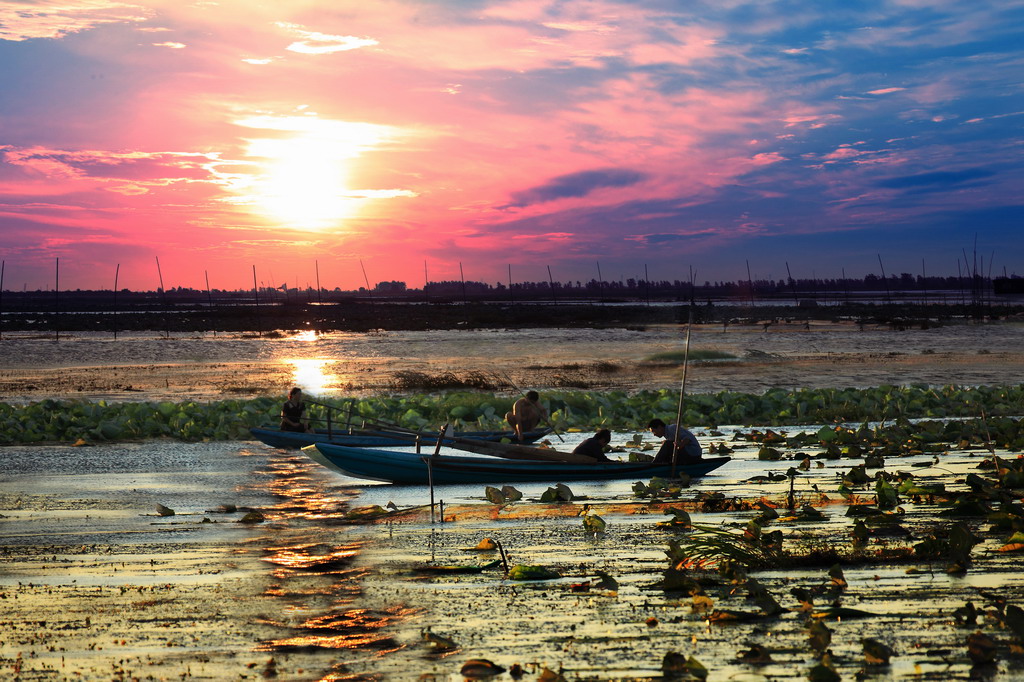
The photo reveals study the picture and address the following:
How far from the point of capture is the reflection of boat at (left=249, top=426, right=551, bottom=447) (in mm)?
19656

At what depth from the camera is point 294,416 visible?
71.3 feet

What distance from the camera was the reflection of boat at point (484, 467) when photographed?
15891mm

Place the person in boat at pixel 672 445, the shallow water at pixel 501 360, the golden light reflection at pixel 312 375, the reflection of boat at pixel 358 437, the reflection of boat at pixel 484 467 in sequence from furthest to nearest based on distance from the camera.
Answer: the shallow water at pixel 501 360
the golden light reflection at pixel 312 375
the reflection of boat at pixel 358 437
the person in boat at pixel 672 445
the reflection of boat at pixel 484 467

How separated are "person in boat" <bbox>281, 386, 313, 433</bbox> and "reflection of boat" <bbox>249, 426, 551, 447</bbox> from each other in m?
0.28

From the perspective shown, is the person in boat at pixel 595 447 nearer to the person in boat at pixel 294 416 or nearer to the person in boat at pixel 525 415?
the person in boat at pixel 525 415

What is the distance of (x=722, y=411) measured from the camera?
84.6 feet

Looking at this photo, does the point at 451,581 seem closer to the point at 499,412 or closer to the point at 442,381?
the point at 499,412

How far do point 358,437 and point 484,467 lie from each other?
460cm

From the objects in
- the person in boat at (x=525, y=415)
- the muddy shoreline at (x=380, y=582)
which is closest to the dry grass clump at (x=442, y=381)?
the person in boat at (x=525, y=415)

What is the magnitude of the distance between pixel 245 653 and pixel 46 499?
9.49 m

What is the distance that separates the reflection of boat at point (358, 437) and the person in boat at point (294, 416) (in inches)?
11.1

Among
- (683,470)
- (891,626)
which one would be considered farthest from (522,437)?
(891,626)

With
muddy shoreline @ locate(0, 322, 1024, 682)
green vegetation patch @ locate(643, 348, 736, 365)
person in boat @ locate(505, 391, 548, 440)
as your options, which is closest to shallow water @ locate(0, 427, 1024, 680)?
→ muddy shoreline @ locate(0, 322, 1024, 682)

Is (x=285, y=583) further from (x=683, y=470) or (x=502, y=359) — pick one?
(x=502, y=359)
